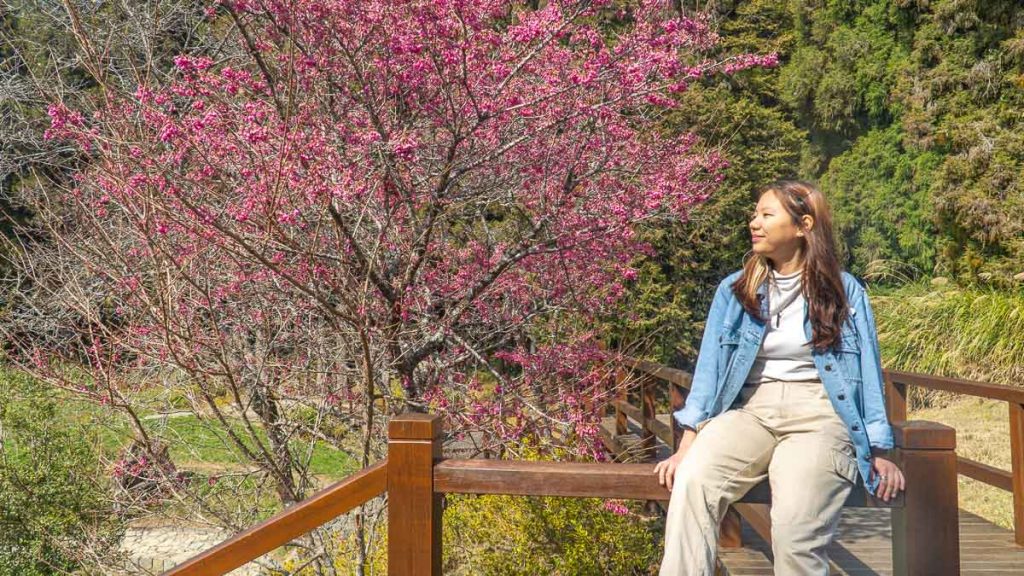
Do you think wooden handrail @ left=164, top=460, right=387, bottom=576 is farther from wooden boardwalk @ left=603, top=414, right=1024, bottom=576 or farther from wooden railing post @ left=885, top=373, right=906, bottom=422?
wooden railing post @ left=885, top=373, right=906, bottom=422

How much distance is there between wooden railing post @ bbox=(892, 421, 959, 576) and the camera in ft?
6.59

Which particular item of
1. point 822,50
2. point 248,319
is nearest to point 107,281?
point 248,319

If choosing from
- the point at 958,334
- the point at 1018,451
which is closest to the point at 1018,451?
the point at 1018,451

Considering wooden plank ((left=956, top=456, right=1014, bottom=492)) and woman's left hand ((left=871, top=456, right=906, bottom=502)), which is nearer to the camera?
woman's left hand ((left=871, top=456, right=906, bottom=502))

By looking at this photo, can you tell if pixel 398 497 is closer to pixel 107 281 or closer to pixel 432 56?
pixel 432 56

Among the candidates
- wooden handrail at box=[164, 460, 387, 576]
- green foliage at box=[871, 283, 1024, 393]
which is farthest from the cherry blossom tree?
green foliage at box=[871, 283, 1024, 393]

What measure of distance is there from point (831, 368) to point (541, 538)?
11.2 feet

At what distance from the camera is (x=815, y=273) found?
2.37 meters

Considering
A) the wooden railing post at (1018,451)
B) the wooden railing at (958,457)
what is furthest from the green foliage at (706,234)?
the wooden railing post at (1018,451)

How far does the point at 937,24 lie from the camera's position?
627 inches

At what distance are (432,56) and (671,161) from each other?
3098mm

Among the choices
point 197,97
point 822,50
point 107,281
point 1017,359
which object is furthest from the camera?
point 822,50

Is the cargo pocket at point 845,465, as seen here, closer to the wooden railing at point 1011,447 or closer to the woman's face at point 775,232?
the woman's face at point 775,232

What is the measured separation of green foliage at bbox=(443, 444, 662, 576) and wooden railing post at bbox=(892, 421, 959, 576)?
3222mm
